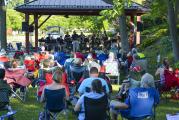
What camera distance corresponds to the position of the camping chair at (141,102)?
8.29 meters

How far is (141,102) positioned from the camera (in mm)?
8336

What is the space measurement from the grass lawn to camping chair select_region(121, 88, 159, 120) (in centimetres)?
248

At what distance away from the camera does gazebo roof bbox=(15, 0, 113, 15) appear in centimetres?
2483

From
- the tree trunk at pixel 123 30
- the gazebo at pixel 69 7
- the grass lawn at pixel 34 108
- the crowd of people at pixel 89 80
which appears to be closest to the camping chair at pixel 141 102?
the crowd of people at pixel 89 80

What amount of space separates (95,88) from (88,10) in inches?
702

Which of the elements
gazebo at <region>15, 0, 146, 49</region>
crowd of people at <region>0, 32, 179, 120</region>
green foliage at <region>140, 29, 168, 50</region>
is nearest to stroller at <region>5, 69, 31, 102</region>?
crowd of people at <region>0, 32, 179, 120</region>

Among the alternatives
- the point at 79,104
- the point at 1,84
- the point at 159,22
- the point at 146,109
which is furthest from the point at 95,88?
the point at 159,22

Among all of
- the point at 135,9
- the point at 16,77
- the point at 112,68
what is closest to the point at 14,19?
the point at 135,9

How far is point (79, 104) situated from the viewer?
306 inches

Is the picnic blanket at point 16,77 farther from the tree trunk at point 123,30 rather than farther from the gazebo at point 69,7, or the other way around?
the gazebo at point 69,7

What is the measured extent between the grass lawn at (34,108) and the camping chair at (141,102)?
248cm

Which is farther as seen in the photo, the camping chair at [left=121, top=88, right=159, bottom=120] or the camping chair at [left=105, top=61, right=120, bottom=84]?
the camping chair at [left=105, top=61, right=120, bottom=84]

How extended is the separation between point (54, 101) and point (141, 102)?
1538mm

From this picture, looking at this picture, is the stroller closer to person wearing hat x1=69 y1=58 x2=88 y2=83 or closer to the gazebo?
person wearing hat x1=69 y1=58 x2=88 y2=83
